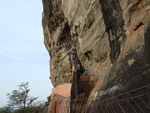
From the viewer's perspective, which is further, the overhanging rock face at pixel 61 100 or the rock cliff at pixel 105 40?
the overhanging rock face at pixel 61 100

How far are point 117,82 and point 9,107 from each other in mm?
18230

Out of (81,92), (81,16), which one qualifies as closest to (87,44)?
(81,16)

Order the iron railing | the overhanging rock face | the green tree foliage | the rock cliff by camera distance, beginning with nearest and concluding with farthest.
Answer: the iron railing → the rock cliff → the overhanging rock face → the green tree foliage

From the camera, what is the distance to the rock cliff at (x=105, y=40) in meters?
6.23

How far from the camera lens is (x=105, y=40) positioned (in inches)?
405

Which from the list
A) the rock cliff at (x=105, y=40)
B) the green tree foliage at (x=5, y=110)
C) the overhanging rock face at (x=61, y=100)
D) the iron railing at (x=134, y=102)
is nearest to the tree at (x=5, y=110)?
the green tree foliage at (x=5, y=110)

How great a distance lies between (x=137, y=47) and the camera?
6.58 m

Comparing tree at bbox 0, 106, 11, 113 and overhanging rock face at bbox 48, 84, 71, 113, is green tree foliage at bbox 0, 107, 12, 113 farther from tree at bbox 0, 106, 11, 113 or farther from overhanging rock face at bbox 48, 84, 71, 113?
overhanging rock face at bbox 48, 84, 71, 113

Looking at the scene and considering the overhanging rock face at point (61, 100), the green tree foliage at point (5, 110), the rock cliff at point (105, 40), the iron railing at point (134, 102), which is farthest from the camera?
the green tree foliage at point (5, 110)

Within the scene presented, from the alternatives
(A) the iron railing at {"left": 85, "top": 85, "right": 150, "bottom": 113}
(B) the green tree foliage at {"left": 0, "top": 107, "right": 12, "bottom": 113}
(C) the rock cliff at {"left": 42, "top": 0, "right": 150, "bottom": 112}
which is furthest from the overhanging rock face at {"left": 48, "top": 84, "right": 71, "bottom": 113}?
(B) the green tree foliage at {"left": 0, "top": 107, "right": 12, "bottom": 113}

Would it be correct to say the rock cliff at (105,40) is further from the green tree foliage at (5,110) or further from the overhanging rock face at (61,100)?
the green tree foliage at (5,110)

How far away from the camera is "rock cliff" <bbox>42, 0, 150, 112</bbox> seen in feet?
20.4

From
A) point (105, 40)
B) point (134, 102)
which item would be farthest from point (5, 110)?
point (134, 102)

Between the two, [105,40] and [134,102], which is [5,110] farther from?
[134,102]
